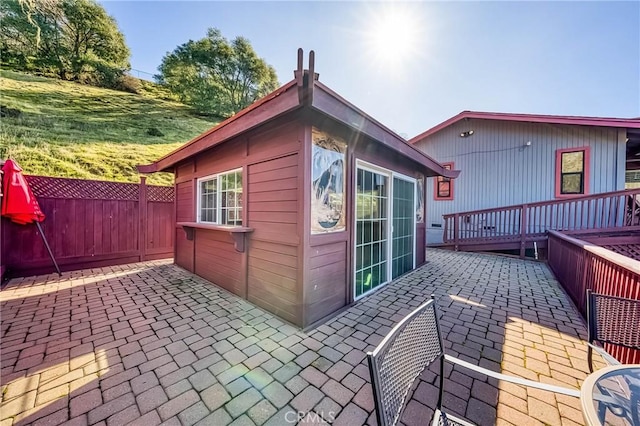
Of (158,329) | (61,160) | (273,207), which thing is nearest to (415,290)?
(273,207)

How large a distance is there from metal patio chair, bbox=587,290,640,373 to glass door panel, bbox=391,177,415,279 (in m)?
2.72

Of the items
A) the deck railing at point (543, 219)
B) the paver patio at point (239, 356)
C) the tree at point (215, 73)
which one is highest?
the tree at point (215, 73)

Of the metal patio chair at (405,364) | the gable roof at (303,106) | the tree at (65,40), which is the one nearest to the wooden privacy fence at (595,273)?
the metal patio chair at (405,364)

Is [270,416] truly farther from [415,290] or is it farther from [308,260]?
[415,290]

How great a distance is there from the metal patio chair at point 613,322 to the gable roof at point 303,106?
2448 mm

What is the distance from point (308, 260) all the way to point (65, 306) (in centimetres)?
328

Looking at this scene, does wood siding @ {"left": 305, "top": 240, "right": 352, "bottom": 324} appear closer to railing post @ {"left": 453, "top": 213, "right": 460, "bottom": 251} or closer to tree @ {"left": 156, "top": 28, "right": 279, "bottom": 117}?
railing post @ {"left": 453, "top": 213, "right": 460, "bottom": 251}

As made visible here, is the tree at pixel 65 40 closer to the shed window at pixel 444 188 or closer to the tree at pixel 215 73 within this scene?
the tree at pixel 215 73

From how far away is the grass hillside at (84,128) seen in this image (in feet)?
28.6

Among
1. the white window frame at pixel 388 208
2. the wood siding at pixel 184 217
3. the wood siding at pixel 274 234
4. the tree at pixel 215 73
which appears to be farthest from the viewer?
the tree at pixel 215 73

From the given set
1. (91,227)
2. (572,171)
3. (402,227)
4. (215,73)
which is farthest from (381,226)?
(215,73)

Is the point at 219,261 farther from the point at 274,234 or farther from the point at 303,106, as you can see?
the point at 303,106

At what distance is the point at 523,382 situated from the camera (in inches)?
45.3

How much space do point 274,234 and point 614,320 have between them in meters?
2.86
